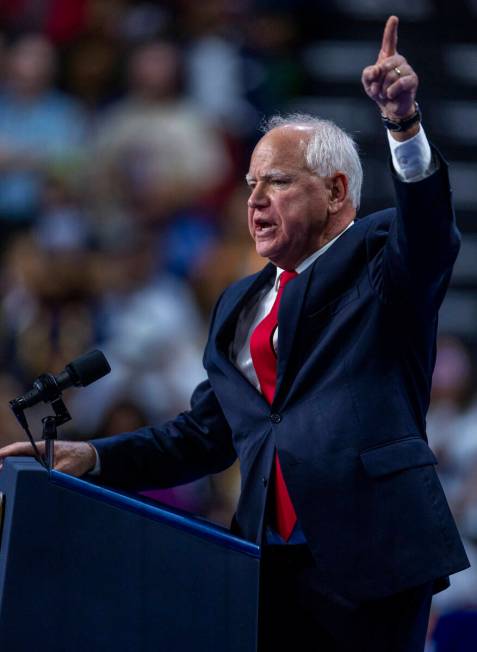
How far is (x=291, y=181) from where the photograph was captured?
Result: 2.55 metres

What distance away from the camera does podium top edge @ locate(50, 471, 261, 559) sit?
2303 millimetres

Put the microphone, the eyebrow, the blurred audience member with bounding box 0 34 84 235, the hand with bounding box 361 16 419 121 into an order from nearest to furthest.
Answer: the hand with bounding box 361 16 419 121
the microphone
the eyebrow
the blurred audience member with bounding box 0 34 84 235

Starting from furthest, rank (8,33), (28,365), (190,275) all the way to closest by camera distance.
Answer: (8,33)
(190,275)
(28,365)

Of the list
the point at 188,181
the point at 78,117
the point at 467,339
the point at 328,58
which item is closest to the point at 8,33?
the point at 78,117

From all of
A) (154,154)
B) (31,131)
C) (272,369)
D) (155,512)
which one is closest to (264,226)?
(272,369)

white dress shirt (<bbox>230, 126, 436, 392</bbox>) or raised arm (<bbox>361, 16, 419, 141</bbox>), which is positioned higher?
raised arm (<bbox>361, 16, 419, 141</bbox>)

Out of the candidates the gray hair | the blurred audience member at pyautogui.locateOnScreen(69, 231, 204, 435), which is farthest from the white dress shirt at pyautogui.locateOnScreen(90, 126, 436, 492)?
the blurred audience member at pyautogui.locateOnScreen(69, 231, 204, 435)

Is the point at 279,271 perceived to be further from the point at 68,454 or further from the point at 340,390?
the point at 68,454

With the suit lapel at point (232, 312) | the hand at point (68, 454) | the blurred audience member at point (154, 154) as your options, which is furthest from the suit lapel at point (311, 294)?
the blurred audience member at point (154, 154)

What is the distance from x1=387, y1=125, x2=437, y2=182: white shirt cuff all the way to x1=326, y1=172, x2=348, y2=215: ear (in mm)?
346

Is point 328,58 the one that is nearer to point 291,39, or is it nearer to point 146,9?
point 291,39

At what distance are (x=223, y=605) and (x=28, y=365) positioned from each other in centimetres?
348

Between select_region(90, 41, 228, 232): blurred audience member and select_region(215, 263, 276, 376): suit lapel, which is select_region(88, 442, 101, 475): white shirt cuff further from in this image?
select_region(90, 41, 228, 232): blurred audience member

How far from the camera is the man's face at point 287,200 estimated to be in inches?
100
